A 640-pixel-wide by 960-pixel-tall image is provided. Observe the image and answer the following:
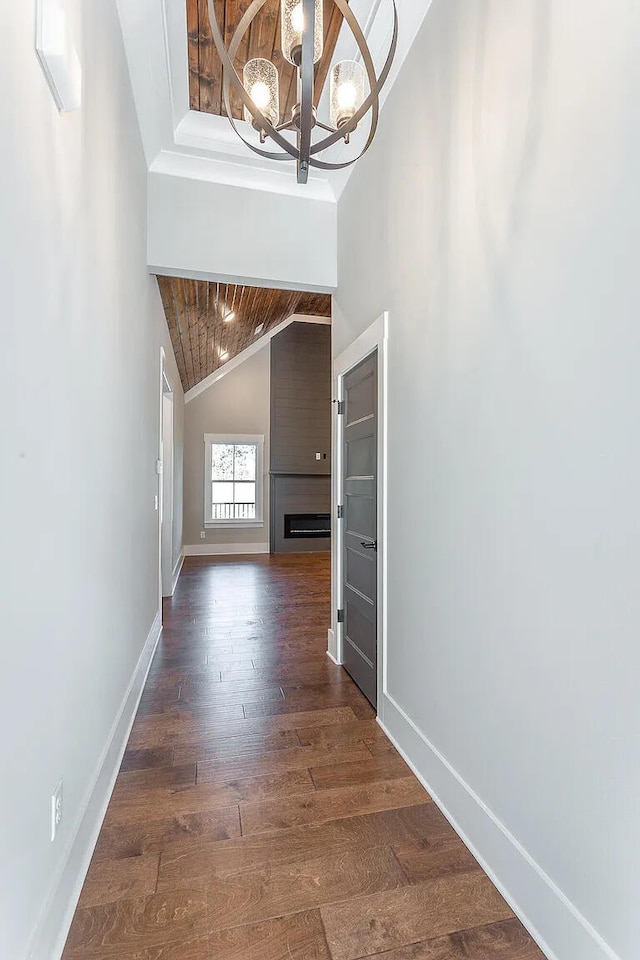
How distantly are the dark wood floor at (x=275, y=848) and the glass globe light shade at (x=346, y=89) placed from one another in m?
2.53

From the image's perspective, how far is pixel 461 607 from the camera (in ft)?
5.85

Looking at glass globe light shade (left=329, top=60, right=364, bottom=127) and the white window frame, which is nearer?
glass globe light shade (left=329, top=60, right=364, bottom=127)

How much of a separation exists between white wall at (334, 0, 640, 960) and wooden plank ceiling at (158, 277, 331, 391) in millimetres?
2501

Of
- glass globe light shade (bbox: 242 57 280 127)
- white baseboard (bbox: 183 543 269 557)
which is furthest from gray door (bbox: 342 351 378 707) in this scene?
white baseboard (bbox: 183 543 269 557)

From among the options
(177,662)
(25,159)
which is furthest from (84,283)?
(177,662)

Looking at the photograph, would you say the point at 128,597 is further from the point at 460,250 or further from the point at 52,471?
the point at 460,250

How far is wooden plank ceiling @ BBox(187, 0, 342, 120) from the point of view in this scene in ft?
7.09

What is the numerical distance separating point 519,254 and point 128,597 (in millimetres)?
2332

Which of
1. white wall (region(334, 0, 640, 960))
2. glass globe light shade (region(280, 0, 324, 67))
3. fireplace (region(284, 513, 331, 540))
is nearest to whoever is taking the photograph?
white wall (region(334, 0, 640, 960))

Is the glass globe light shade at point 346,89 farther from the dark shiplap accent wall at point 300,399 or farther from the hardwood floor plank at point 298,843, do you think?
the dark shiplap accent wall at point 300,399

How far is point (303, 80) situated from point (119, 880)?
2528mm

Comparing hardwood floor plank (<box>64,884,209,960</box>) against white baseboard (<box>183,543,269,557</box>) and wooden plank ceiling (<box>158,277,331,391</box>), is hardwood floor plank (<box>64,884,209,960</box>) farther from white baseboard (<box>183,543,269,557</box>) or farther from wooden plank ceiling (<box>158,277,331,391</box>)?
white baseboard (<box>183,543,269,557</box>)

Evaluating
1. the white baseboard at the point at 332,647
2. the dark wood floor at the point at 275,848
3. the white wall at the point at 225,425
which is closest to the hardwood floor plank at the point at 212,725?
the dark wood floor at the point at 275,848

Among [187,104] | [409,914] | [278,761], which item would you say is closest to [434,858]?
[409,914]
